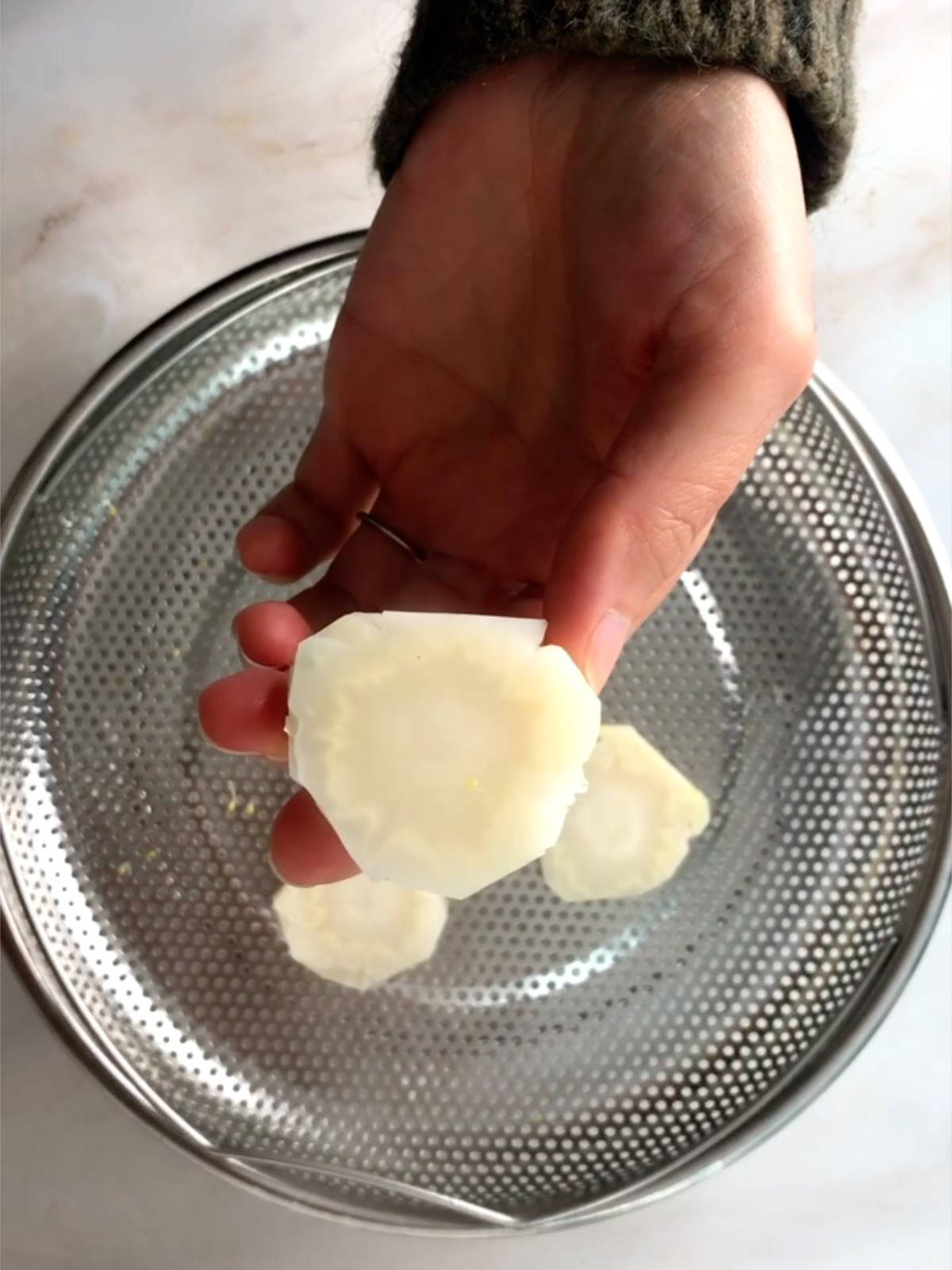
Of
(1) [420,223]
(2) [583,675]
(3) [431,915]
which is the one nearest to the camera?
(2) [583,675]

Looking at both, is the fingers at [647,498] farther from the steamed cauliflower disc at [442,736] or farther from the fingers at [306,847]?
the fingers at [306,847]

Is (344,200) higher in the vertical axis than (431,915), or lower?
higher

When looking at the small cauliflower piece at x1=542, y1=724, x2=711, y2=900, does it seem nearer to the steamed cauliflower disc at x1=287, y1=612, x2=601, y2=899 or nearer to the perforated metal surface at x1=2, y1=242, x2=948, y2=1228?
the perforated metal surface at x1=2, y1=242, x2=948, y2=1228

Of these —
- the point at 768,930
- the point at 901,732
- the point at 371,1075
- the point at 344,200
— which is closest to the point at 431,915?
the point at 371,1075

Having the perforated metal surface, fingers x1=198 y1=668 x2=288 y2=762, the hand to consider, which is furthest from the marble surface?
fingers x1=198 y1=668 x2=288 y2=762

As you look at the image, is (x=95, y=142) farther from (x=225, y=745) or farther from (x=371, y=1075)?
(x=371, y=1075)

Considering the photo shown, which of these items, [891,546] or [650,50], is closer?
[650,50]
